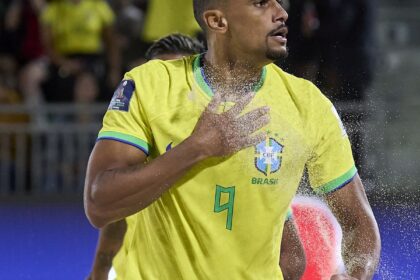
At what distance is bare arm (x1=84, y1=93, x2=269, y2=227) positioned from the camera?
3.51 metres

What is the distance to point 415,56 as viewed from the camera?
12727mm

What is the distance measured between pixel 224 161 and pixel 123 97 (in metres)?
0.40

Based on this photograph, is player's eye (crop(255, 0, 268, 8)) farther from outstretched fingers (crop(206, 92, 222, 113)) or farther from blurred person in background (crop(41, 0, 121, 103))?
blurred person in background (crop(41, 0, 121, 103))

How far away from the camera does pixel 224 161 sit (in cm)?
367

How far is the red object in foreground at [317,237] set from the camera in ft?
14.9

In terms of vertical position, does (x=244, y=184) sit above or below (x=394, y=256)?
above

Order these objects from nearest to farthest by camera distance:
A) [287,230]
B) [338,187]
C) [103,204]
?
[103,204] → [338,187] → [287,230]

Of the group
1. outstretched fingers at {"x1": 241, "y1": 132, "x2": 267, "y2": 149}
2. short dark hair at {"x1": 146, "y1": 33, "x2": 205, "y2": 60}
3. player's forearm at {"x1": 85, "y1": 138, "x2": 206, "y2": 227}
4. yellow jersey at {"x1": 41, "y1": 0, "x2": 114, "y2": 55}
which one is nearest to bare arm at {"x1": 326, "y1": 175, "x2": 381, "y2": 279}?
outstretched fingers at {"x1": 241, "y1": 132, "x2": 267, "y2": 149}

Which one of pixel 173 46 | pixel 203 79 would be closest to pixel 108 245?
pixel 173 46

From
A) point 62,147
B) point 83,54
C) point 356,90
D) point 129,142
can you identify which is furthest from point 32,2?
point 129,142

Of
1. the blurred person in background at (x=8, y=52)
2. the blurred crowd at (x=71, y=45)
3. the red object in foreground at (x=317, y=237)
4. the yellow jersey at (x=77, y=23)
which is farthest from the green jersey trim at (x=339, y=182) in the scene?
the blurred person in background at (x=8, y=52)

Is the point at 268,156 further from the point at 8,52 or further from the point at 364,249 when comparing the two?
the point at 8,52

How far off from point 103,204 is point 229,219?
1.41 ft

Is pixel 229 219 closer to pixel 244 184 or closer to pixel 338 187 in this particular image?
pixel 244 184
